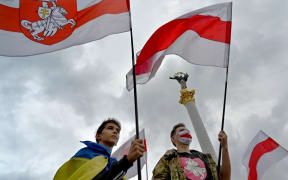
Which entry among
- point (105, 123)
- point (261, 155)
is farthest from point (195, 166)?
point (261, 155)

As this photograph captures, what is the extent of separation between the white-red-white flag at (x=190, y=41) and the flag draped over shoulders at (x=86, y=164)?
1944mm

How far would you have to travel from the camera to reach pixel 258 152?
846cm

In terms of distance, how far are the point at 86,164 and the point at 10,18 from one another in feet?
10.3

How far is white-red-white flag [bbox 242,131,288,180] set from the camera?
26.3 ft

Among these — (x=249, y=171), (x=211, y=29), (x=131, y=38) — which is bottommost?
(x=249, y=171)

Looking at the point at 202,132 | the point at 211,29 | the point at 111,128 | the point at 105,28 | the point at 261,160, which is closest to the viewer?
the point at 111,128

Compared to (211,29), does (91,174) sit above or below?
below

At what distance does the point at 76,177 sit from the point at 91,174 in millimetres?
221

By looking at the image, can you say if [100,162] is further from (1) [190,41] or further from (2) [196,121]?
(2) [196,121]

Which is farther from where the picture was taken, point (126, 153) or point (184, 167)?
point (126, 153)

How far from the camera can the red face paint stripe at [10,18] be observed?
4.22 metres

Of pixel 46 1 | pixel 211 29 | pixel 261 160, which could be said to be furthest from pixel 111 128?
pixel 261 160

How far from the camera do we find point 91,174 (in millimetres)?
2586

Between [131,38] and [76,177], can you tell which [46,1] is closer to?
[131,38]
